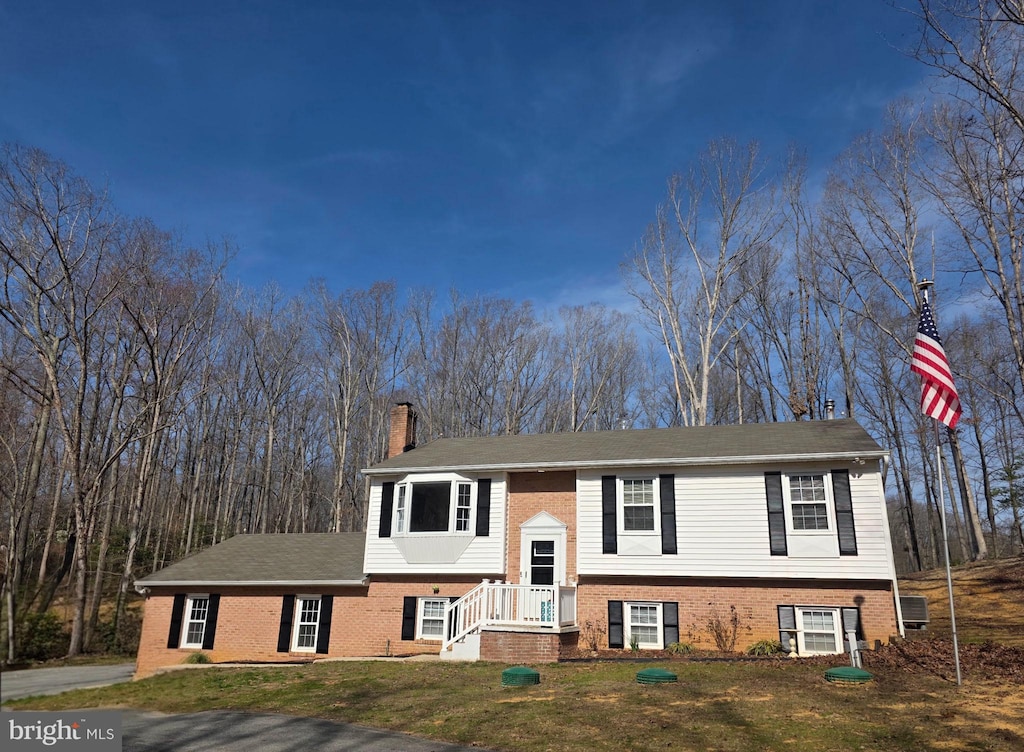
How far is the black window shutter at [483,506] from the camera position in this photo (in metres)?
17.6

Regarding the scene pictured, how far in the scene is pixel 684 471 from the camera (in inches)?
651

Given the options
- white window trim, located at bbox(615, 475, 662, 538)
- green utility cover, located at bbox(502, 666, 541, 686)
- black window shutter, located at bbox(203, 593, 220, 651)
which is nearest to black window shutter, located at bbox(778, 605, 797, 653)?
white window trim, located at bbox(615, 475, 662, 538)

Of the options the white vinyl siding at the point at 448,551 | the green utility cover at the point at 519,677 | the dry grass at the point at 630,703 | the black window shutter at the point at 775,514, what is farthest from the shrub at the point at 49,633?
the black window shutter at the point at 775,514

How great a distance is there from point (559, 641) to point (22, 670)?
11.8 m

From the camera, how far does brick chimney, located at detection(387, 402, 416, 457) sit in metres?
21.1

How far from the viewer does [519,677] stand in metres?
11.6

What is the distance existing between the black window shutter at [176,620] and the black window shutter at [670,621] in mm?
→ 13553

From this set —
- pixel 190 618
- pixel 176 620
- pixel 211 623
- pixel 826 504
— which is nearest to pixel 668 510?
pixel 826 504

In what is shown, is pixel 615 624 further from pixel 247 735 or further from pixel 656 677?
pixel 247 735

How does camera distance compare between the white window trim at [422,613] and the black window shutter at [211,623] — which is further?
the black window shutter at [211,623]

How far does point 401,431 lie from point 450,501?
13.6ft

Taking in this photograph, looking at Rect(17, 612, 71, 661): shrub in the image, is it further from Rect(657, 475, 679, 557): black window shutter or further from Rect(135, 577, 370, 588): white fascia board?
Rect(657, 475, 679, 557): black window shutter

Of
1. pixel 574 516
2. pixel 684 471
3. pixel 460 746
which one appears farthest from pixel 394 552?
pixel 460 746

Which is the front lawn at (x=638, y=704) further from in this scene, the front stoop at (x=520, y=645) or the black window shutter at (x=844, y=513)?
the black window shutter at (x=844, y=513)
